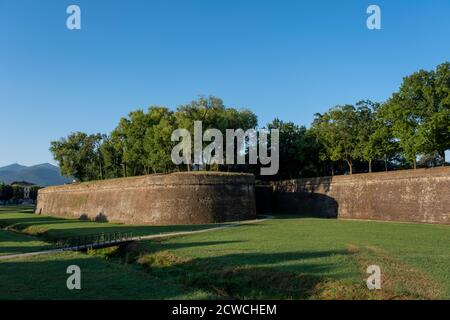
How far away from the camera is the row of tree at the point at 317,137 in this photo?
33.1 meters

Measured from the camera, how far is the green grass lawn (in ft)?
36.6

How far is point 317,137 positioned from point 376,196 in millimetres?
16272

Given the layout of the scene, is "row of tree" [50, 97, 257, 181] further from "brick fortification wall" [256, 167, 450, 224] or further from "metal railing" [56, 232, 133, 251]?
"metal railing" [56, 232, 133, 251]

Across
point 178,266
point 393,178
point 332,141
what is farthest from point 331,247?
point 332,141

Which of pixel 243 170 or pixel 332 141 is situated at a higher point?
pixel 332 141

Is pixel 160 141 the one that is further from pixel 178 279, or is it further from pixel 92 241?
pixel 178 279

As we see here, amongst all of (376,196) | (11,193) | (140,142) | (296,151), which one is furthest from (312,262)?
(11,193)

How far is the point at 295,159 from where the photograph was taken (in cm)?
4791

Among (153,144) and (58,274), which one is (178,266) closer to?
(58,274)

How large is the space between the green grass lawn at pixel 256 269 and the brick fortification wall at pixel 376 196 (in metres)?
7.98

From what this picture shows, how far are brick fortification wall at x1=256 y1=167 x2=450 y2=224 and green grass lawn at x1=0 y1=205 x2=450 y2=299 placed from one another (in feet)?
26.2

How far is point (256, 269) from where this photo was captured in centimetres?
1364

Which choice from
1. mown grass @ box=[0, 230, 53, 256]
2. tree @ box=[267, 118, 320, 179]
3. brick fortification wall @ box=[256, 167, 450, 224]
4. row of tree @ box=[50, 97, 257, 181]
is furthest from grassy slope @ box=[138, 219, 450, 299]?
tree @ box=[267, 118, 320, 179]
